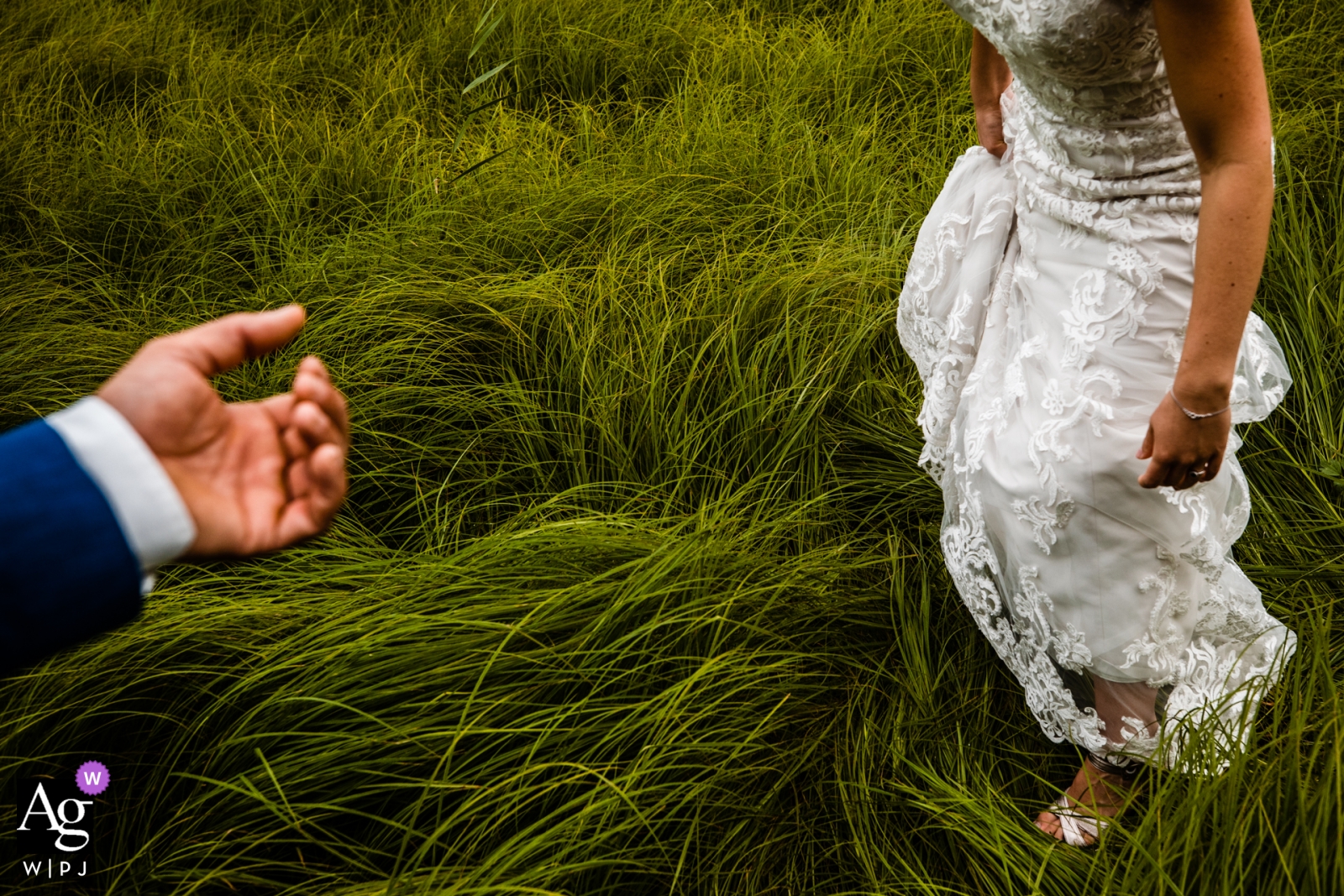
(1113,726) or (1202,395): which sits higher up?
(1202,395)

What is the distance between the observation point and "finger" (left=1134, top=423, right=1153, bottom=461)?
1199mm

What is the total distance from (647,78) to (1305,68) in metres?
2.28

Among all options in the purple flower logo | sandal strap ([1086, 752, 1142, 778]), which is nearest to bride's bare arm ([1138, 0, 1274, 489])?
sandal strap ([1086, 752, 1142, 778])

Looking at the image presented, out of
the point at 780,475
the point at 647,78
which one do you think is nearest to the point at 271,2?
the point at 647,78

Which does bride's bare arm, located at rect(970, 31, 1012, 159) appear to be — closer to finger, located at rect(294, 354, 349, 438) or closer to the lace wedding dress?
the lace wedding dress

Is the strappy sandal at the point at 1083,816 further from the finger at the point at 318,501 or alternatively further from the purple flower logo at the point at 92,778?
the purple flower logo at the point at 92,778

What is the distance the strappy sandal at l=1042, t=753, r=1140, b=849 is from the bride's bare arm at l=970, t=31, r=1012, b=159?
108cm

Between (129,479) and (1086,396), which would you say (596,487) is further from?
(129,479)

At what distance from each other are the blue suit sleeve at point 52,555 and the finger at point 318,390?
0.25 m

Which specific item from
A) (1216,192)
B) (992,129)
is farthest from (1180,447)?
(992,129)

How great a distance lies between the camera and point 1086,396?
1281 millimetres

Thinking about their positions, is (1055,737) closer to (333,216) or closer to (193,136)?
(333,216)

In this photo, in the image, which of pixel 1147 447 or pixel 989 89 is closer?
pixel 1147 447

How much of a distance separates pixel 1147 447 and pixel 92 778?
1645mm
